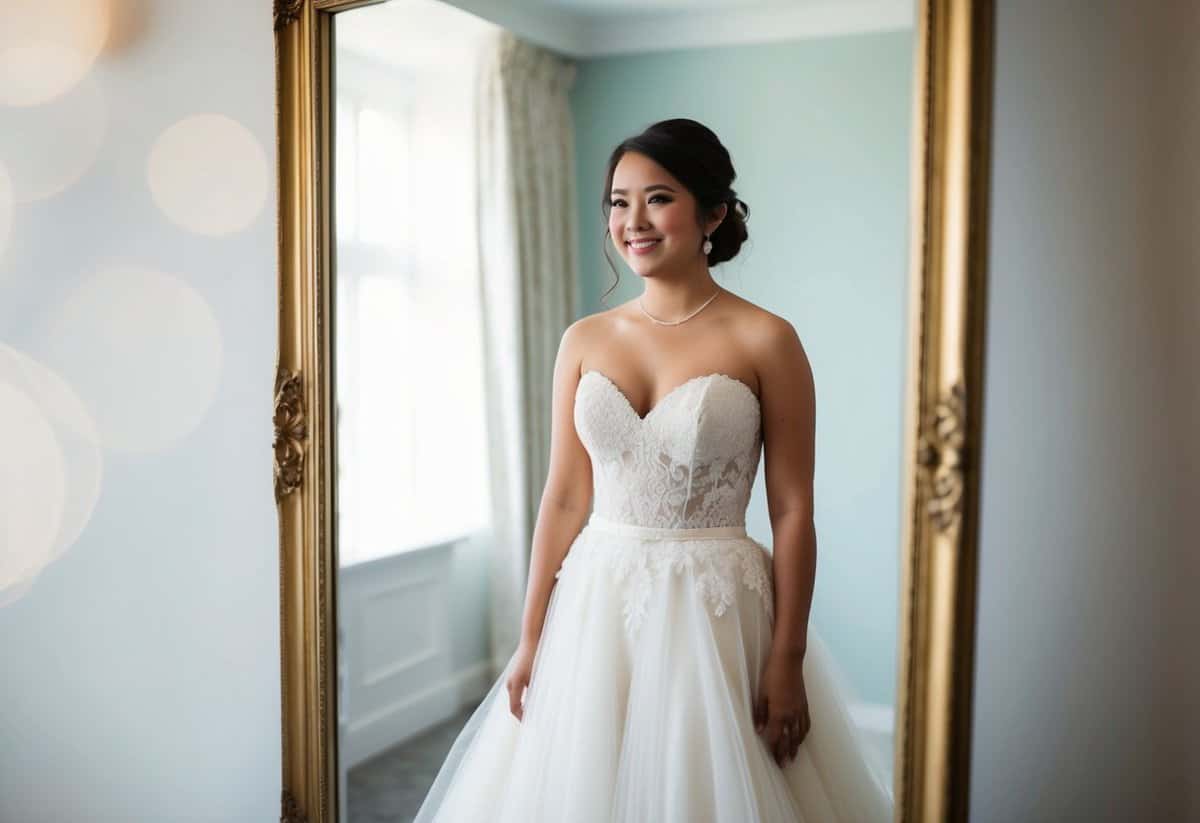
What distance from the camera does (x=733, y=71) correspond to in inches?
51.3

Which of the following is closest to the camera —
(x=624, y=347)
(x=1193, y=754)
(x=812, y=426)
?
(x=1193, y=754)

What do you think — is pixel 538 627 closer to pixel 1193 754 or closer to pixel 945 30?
pixel 1193 754

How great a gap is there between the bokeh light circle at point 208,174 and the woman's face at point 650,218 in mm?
765

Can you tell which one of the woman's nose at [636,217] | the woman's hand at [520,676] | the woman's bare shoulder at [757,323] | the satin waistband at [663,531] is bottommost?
the woman's hand at [520,676]

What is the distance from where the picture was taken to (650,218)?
1388mm

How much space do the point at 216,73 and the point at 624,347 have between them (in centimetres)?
102

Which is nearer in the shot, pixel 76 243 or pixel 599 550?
pixel 599 550

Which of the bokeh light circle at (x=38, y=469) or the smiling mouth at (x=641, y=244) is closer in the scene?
the smiling mouth at (x=641, y=244)

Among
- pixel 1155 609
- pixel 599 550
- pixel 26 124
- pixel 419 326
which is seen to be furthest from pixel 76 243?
pixel 1155 609

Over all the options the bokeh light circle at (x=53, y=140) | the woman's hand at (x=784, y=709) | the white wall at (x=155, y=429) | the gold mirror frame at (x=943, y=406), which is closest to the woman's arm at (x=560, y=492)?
the woman's hand at (x=784, y=709)

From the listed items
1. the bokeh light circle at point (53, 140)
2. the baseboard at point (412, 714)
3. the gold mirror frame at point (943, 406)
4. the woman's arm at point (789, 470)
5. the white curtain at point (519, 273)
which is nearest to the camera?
the gold mirror frame at point (943, 406)

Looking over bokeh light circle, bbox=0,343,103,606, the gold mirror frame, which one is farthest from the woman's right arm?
bokeh light circle, bbox=0,343,103,606

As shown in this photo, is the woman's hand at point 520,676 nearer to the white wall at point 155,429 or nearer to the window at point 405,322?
the window at point 405,322

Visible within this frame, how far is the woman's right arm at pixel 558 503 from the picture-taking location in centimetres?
148
